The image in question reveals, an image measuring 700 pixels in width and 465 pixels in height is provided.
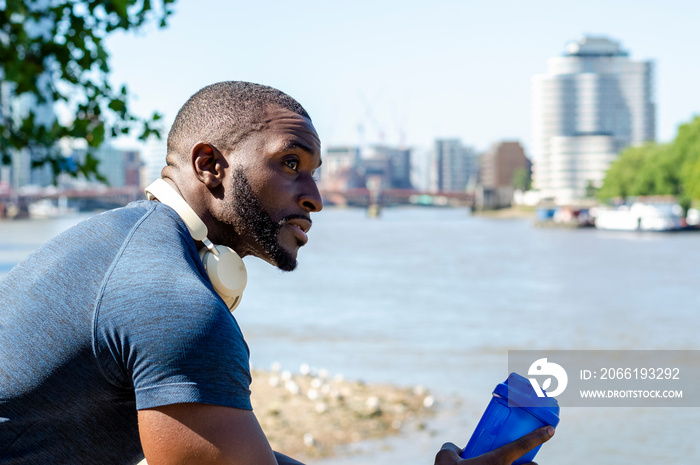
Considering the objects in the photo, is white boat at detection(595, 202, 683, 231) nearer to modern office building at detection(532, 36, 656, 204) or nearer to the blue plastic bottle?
the blue plastic bottle

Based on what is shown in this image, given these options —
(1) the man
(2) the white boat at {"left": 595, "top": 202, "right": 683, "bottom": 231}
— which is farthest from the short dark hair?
(2) the white boat at {"left": 595, "top": 202, "right": 683, "bottom": 231}

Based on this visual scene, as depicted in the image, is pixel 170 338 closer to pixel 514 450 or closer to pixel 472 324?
pixel 514 450

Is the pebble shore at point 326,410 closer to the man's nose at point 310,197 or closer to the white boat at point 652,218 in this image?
the man's nose at point 310,197

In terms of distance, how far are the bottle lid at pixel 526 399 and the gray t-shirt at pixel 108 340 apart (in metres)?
0.53

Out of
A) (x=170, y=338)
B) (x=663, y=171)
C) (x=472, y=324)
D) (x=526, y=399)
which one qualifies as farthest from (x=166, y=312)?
(x=663, y=171)

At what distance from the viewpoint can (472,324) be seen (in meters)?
22.7

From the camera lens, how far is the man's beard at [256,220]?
5.91 ft

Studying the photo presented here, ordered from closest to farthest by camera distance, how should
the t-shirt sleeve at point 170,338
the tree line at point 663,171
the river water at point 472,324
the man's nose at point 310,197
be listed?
the t-shirt sleeve at point 170,338 < the man's nose at point 310,197 < the river water at point 472,324 < the tree line at point 663,171

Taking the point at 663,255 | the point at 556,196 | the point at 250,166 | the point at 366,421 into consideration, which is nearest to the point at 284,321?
the point at 366,421

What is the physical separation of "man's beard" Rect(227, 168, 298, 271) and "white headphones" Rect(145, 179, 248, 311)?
0.07 meters

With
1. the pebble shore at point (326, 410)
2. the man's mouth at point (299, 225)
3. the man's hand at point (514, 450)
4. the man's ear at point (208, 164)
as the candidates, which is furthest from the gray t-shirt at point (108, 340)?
the pebble shore at point (326, 410)

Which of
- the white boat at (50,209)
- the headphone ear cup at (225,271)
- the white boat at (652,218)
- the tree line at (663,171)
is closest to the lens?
the headphone ear cup at (225,271)

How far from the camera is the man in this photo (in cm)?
144

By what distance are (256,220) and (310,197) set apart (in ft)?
0.41
